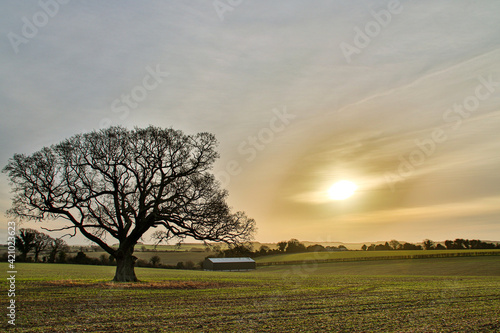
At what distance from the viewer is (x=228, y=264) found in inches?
3755

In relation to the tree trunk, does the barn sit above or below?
below

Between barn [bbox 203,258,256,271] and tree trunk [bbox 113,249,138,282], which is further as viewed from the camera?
barn [bbox 203,258,256,271]

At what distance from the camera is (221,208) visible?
28719 mm

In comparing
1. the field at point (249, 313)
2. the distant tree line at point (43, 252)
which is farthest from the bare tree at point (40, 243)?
the field at point (249, 313)

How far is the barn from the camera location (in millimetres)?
93625

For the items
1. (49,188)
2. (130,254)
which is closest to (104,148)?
(49,188)

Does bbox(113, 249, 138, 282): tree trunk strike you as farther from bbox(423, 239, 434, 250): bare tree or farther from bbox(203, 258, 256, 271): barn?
bbox(423, 239, 434, 250): bare tree

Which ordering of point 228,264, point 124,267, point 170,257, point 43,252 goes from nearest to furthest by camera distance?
point 124,267 → point 43,252 → point 228,264 → point 170,257

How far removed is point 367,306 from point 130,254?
62.9ft

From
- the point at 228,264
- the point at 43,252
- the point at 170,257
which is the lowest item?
the point at 170,257

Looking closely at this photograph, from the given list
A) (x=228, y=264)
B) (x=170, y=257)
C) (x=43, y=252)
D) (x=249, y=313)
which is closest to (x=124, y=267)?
(x=249, y=313)

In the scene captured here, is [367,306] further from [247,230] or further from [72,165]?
[72,165]

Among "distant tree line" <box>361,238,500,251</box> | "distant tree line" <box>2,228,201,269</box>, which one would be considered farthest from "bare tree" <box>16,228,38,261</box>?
"distant tree line" <box>361,238,500,251</box>

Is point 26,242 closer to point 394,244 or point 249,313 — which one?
point 249,313
